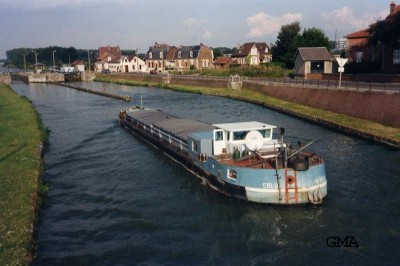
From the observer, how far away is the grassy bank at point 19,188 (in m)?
16.3

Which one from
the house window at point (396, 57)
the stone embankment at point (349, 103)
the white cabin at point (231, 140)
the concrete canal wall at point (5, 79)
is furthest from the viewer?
the concrete canal wall at point (5, 79)

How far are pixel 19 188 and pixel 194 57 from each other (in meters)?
122

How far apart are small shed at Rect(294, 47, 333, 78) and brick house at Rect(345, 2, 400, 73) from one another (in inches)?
251

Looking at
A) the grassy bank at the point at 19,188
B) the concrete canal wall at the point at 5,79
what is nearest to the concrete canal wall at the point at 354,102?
the grassy bank at the point at 19,188

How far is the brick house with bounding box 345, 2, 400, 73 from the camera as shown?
2454 inches

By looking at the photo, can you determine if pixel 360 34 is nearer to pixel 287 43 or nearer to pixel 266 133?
pixel 287 43

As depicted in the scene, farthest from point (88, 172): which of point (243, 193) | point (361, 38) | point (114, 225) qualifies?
point (361, 38)

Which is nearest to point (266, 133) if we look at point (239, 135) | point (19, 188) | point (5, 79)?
point (239, 135)

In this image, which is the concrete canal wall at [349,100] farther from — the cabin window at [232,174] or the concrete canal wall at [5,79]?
the concrete canal wall at [5,79]

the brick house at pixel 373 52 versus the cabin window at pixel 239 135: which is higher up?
the brick house at pixel 373 52

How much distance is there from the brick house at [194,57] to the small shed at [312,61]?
199ft

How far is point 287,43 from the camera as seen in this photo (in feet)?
358

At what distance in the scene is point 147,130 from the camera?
40.5 metres

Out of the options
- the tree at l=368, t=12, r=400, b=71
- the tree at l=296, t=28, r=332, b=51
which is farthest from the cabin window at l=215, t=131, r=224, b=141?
the tree at l=296, t=28, r=332, b=51
